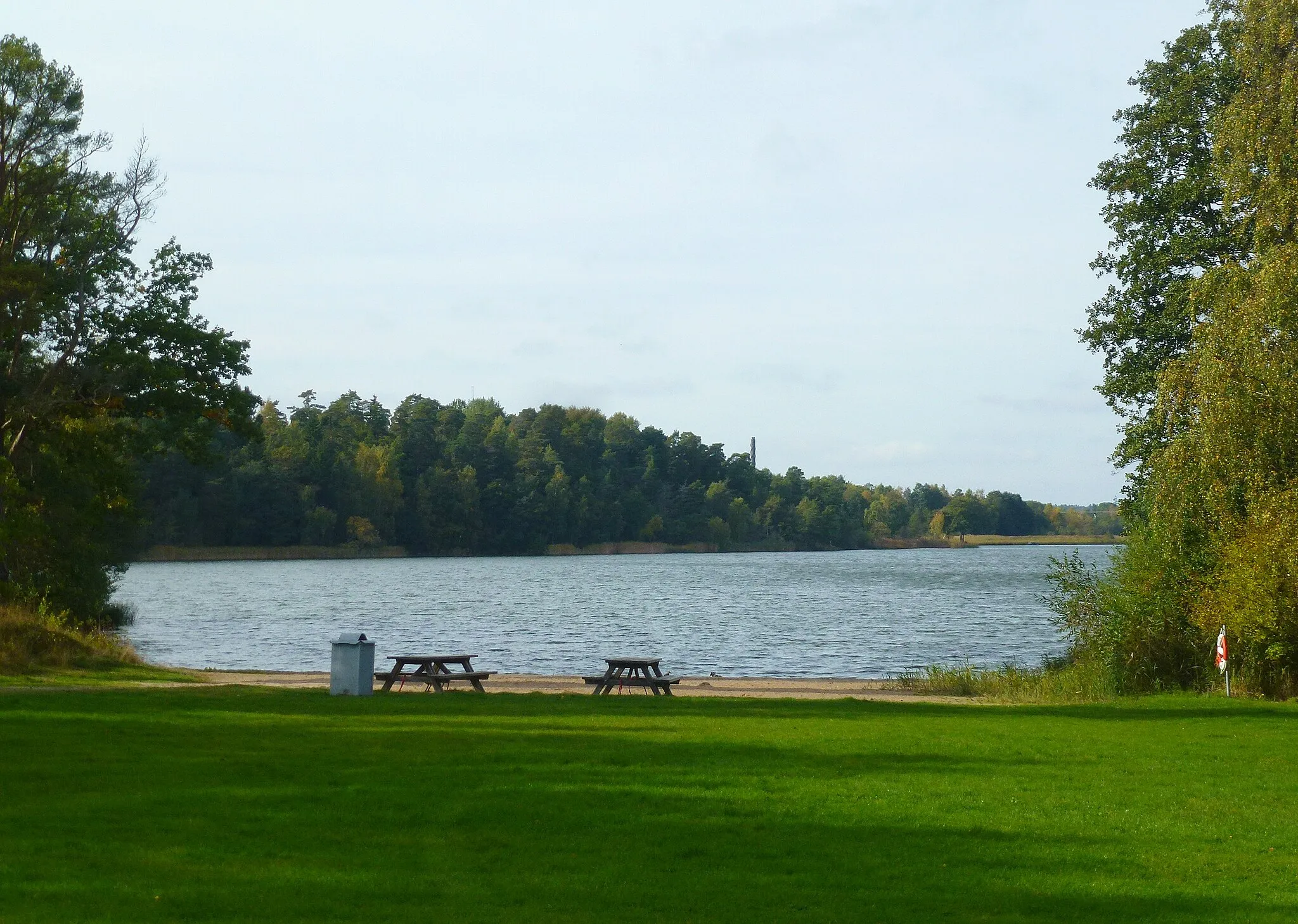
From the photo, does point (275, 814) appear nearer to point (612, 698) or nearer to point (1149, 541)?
point (612, 698)

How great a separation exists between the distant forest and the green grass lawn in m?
93.4

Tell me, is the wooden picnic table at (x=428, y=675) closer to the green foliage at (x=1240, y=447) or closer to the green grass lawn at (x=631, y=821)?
the green grass lawn at (x=631, y=821)

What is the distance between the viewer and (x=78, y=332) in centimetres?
2620

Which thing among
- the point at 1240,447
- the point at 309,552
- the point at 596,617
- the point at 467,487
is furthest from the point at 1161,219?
the point at 467,487

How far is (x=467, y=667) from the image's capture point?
24.0 meters

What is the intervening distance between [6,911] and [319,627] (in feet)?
154

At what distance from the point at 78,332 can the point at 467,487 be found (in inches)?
5091

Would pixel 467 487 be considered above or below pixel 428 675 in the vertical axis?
above

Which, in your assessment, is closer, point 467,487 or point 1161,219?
point 1161,219

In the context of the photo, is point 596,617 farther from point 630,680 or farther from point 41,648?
point 630,680

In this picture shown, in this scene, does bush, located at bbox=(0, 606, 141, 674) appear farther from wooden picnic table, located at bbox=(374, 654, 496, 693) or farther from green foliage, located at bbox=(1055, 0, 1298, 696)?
green foliage, located at bbox=(1055, 0, 1298, 696)

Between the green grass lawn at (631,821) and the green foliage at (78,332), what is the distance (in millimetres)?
10064

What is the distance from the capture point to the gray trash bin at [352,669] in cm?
2125

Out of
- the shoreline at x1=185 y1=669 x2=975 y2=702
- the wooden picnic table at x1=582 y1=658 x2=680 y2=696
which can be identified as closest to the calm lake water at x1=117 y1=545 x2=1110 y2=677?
the shoreline at x1=185 y1=669 x2=975 y2=702
